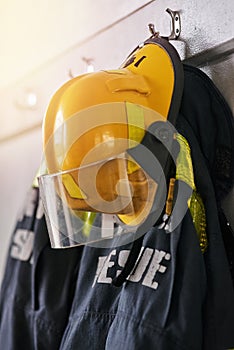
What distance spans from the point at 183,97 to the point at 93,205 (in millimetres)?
213

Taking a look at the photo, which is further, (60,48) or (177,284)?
(60,48)

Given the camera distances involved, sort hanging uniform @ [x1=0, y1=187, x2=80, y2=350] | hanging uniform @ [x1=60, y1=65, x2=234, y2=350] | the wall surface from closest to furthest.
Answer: hanging uniform @ [x1=60, y1=65, x2=234, y2=350], the wall surface, hanging uniform @ [x1=0, y1=187, x2=80, y2=350]

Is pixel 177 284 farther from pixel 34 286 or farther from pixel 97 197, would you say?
pixel 34 286

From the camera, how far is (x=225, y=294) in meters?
0.98

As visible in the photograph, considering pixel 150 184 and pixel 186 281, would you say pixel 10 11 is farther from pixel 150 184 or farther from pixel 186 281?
pixel 186 281

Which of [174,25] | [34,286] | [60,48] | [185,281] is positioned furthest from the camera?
[60,48]

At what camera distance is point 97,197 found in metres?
1.04

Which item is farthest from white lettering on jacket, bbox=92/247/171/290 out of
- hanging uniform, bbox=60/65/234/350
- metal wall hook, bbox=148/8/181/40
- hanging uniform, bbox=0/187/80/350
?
metal wall hook, bbox=148/8/181/40

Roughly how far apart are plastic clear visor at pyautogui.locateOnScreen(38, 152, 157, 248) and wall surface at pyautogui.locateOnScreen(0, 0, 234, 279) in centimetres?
20

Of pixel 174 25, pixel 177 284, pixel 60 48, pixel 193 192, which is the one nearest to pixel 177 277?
pixel 177 284

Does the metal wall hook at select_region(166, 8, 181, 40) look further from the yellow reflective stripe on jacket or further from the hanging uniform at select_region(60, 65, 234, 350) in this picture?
the yellow reflective stripe on jacket

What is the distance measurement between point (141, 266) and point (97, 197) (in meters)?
0.12

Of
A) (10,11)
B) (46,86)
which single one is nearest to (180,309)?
(46,86)

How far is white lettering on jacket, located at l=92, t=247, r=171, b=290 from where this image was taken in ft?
3.36
